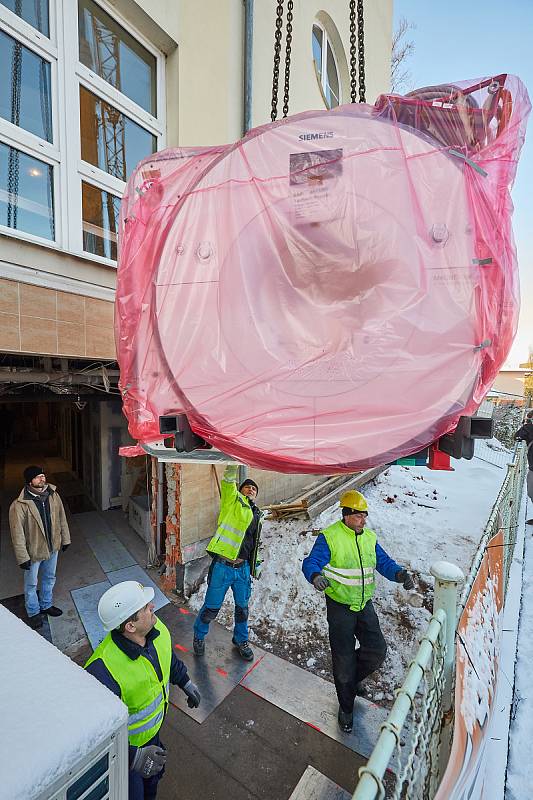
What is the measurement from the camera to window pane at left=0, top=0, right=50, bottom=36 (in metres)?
3.10

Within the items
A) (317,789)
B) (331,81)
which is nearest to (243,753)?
(317,789)

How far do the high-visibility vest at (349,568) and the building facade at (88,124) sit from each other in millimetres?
2399

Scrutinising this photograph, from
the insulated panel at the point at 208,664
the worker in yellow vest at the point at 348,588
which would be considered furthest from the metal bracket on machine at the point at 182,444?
the insulated panel at the point at 208,664

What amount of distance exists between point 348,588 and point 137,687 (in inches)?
60.6

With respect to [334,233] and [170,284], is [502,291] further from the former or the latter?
[170,284]

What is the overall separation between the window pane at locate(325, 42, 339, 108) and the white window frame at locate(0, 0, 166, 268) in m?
4.96

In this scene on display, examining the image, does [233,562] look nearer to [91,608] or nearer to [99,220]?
[91,608]

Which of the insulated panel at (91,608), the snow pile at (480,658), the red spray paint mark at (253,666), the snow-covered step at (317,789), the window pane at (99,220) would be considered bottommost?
the red spray paint mark at (253,666)

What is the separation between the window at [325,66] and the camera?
22.0ft

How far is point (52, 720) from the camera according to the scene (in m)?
0.80

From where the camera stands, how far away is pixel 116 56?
3.88m

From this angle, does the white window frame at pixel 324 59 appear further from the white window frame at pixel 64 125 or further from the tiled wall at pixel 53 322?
the tiled wall at pixel 53 322

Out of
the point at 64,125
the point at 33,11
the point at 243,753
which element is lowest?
the point at 243,753

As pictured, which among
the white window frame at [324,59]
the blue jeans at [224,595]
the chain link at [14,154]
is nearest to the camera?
the chain link at [14,154]
